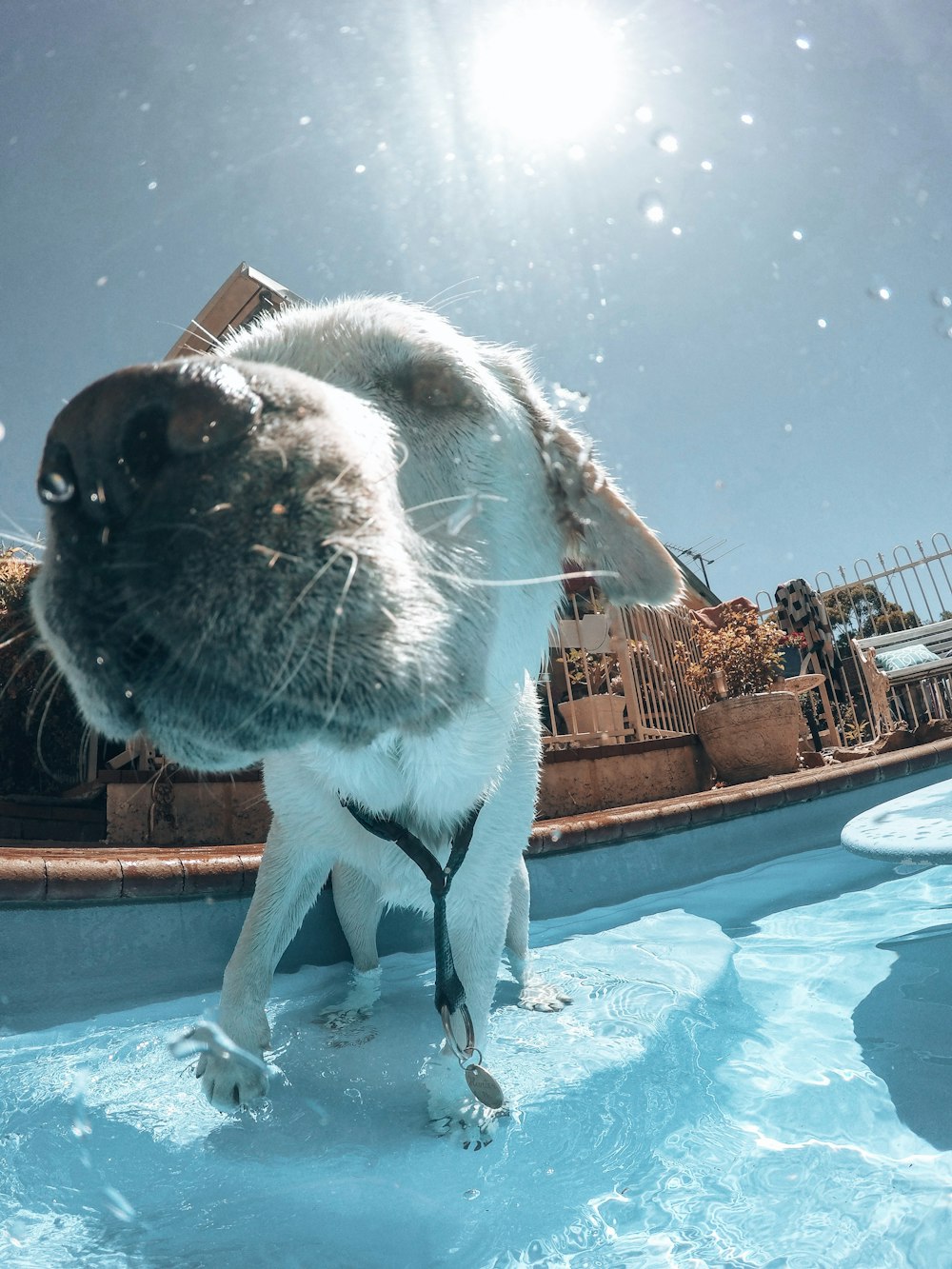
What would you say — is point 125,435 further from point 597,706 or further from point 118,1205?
point 597,706

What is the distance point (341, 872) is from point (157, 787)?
2280 millimetres

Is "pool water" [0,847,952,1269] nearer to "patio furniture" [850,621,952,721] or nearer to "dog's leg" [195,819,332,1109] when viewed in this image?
"dog's leg" [195,819,332,1109]

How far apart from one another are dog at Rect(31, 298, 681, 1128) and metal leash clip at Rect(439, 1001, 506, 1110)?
0.16 m

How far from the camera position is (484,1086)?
6.35 ft

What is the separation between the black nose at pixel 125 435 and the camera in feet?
3.32

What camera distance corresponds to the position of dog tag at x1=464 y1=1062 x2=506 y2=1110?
6.29 ft

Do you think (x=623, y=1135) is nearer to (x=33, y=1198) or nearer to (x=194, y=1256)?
(x=194, y=1256)

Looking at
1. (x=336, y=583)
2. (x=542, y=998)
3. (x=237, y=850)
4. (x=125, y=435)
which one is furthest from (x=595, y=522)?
(x=237, y=850)

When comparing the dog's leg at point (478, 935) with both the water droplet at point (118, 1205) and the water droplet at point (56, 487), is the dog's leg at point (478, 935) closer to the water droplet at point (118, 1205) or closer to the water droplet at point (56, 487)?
the water droplet at point (118, 1205)

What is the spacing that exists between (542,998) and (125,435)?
296cm

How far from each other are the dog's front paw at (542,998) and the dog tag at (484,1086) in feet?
4.08

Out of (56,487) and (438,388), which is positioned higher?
(438,388)

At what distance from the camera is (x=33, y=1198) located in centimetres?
172

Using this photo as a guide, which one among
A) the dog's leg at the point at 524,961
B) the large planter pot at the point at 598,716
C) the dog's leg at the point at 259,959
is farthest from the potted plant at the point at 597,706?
the dog's leg at the point at 259,959
